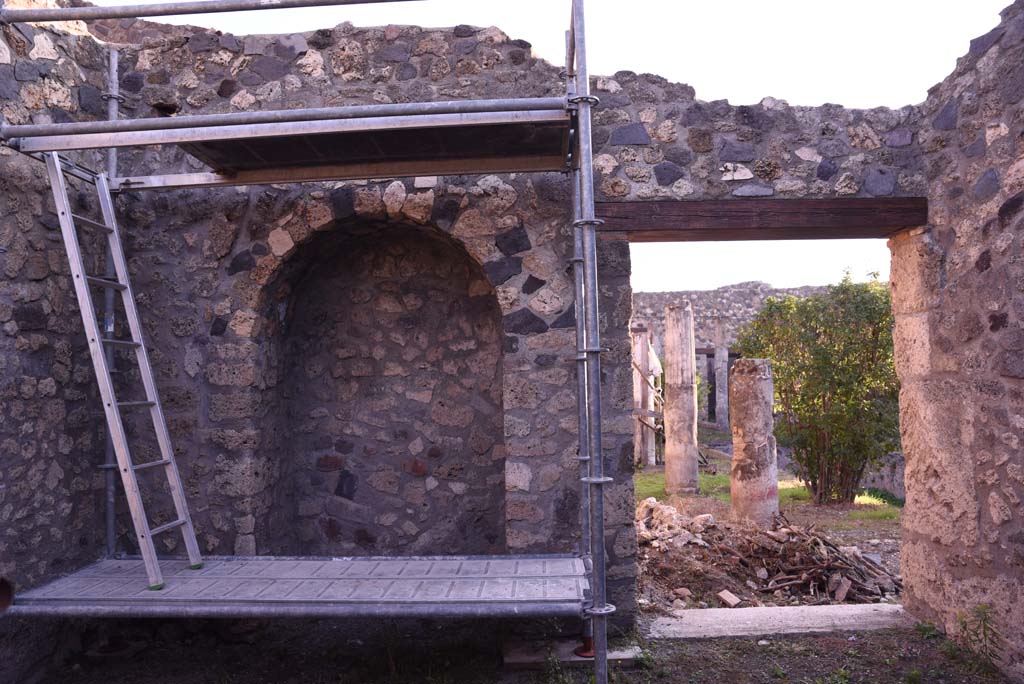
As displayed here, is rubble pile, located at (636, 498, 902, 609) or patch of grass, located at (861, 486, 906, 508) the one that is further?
patch of grass, located at (861, 486, 906, 508)

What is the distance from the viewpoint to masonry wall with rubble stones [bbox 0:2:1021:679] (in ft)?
13.2

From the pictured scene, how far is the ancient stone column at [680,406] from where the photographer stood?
34.6 feet

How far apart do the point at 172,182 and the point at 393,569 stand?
2.31 m

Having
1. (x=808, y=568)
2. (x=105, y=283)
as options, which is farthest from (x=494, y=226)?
(x=808, y=568)

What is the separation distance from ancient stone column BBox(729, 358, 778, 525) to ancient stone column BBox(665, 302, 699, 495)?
2.01 meters

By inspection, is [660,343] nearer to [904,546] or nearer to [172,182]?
[904,546]

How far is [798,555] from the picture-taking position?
6.01m

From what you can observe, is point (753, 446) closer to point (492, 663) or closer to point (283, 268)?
point (492, 663)

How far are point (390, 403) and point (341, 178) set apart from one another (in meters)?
1.48

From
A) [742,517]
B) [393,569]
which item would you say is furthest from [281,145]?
[742,517]

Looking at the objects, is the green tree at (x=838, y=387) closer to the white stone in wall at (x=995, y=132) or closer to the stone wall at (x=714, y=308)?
the white stone in wall at (x=995, y=132)

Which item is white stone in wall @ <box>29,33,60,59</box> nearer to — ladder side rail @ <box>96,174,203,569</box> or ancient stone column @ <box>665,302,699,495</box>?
ladder side rail @ <box>96,174,203,569</box>

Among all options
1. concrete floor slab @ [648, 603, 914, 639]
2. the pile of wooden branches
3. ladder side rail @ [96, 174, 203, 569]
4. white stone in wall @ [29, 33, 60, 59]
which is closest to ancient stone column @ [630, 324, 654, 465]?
the pile of wooden branches

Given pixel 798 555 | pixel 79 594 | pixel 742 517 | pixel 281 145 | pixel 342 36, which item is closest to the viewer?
pixel 79 594
